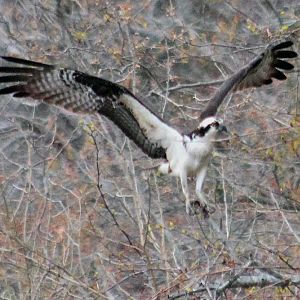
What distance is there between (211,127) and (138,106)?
567mm

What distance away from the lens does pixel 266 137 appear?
10.8 meters

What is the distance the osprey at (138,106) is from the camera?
8.19 m

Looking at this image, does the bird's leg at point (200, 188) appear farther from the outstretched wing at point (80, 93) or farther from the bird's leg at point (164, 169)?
the outstretched wing at point (80, 93)

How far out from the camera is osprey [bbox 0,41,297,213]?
26.9ft

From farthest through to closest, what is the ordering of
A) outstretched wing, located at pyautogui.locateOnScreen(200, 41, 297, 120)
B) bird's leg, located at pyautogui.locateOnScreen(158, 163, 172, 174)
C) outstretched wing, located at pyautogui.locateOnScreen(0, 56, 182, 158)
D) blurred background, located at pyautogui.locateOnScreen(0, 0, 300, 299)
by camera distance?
blurred background, located at pyautogui.locateOnScreen(0, 0, 300, 299) < bird's leg, located at pyautogui.locateOnScreen(158, 163, 172, 174) < outstretched wing, located at pyautogui.locateOnScreen(200, 41, 297, 120) < outstretched wing, located at pyautogui.locateOnScreen(0, 56, 182, 158)

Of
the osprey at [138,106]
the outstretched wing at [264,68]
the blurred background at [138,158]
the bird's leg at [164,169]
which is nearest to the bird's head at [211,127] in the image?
the osprey at [138,106]

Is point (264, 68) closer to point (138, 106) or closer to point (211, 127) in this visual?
point (211, 127)

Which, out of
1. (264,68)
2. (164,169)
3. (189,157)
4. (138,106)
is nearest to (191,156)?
(189,157)

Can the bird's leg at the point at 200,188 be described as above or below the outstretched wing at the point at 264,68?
below

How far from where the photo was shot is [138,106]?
832cm

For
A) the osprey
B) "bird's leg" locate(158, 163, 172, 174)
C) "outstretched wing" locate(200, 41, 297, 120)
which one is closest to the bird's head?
the osprey

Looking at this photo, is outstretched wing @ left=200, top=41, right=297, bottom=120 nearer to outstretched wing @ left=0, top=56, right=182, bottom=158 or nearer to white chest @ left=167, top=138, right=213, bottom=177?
white chest @ left=167, top=138, right=213, bottom=177

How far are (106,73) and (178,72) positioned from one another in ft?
3.19

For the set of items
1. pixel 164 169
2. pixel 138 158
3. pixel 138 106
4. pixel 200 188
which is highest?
pixel 138 106
